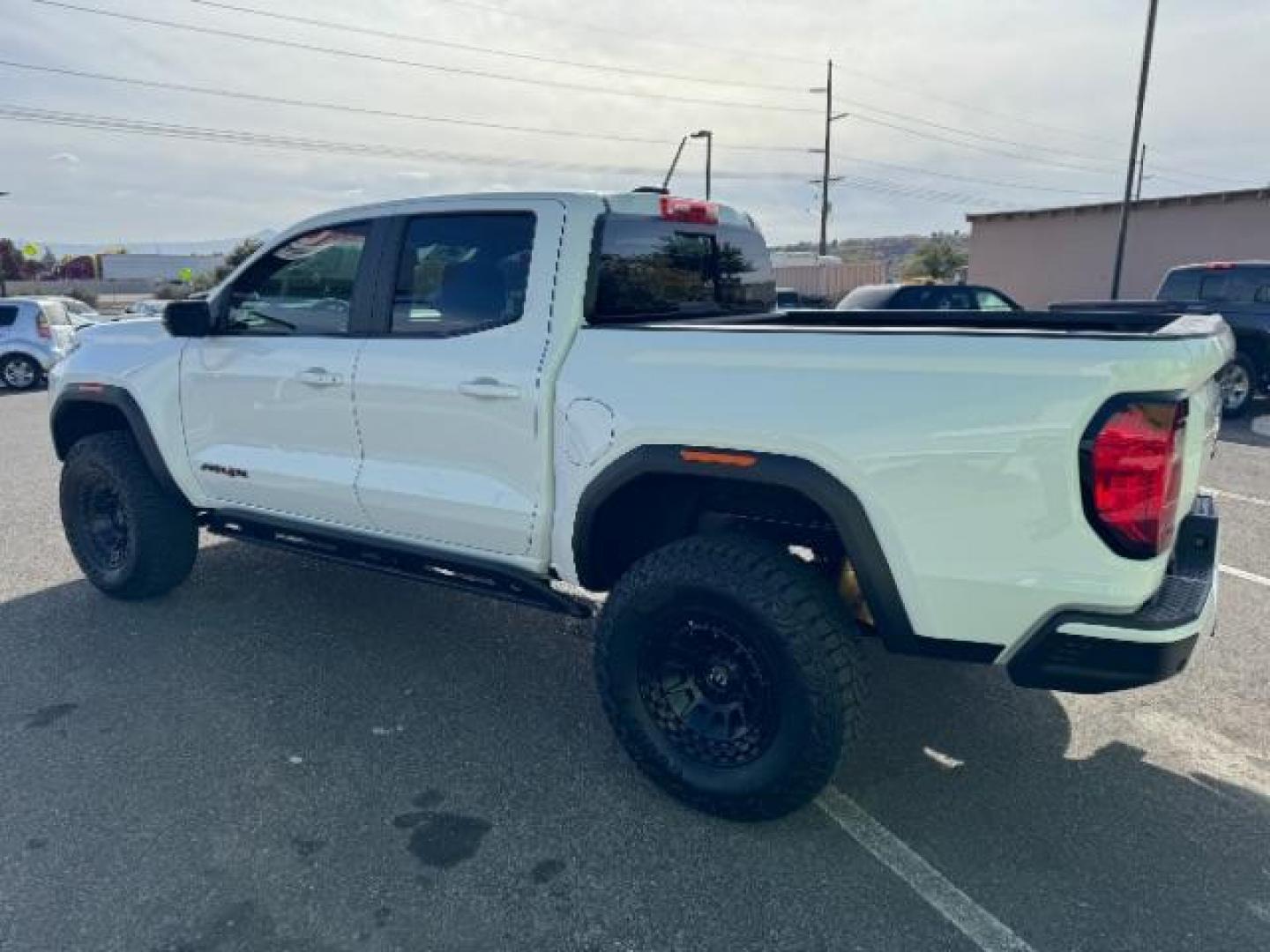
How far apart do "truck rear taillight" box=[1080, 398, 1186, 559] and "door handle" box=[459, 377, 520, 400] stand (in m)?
1.82

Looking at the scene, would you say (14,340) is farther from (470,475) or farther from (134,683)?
(470,475)

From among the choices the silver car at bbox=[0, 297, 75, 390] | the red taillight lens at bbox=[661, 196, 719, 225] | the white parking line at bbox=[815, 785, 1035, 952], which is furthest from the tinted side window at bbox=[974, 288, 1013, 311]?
the silver car at bbox=[0, 297, 75, 390]

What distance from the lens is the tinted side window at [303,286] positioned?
374 centimetres

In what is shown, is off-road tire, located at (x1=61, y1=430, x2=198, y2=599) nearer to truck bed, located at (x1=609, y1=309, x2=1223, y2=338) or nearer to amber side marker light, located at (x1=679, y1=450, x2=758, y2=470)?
truck bed, located at (x1=609, y1=309, x2=1223, y2=338)

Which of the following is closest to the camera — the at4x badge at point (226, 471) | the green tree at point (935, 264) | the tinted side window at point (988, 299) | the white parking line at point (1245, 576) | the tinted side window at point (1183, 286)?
the at4x badge at point (226, 471)

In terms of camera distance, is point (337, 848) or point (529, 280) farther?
point (529, 280)

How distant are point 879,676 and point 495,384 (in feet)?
6.85

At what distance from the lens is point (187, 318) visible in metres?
3.95

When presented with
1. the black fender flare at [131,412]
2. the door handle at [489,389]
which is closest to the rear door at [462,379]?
the door handle at [489,389]

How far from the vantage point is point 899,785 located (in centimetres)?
304

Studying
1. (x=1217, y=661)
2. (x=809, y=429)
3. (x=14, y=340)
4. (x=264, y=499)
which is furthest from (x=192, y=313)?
(x=14, y=340)

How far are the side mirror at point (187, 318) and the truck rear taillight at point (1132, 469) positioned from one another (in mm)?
3570

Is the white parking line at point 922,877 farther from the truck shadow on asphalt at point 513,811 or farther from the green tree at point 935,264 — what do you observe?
the green tree at point 935,264

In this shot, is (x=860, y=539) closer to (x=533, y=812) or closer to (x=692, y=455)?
(x=692, y=455)
